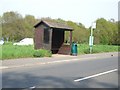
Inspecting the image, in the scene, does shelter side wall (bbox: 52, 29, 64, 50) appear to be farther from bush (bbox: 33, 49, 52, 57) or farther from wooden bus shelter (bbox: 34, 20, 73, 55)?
bush (bbox: 33, 49, 52, 57)

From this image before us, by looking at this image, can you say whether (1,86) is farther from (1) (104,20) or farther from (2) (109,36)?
(1) (104,20)

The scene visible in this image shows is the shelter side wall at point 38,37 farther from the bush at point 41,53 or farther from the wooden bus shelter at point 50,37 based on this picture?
the bush at point 41,53

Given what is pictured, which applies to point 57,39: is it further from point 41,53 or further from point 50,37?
point 41,53

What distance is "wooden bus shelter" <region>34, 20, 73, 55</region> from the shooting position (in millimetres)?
30270

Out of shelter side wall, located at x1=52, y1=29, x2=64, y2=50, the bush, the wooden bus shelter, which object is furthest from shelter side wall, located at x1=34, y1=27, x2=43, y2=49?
the bush

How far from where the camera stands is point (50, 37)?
29984mm

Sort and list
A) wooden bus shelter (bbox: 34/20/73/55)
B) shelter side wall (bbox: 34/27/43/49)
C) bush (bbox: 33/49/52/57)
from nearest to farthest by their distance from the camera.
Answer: bush (bbox: 33/49/52/57) < wooden bus shelter (bbox: 34/20/73/55) < shelter side wall (bbox: 34/27/43/49)

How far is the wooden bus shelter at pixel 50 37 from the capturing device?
30.3 metres

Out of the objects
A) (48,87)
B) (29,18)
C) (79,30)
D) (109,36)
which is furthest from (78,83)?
(79,30)

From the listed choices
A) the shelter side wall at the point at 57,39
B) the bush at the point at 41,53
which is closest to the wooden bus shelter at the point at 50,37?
the shelter side wall at the point at 57,39

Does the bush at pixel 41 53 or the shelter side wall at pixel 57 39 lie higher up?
the shelter side wall at pixel 57 39

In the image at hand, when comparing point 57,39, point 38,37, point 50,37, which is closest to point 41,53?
point 50,37

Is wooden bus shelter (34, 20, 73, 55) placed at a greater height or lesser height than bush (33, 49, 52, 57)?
greater

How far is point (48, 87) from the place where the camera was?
10812 mm
